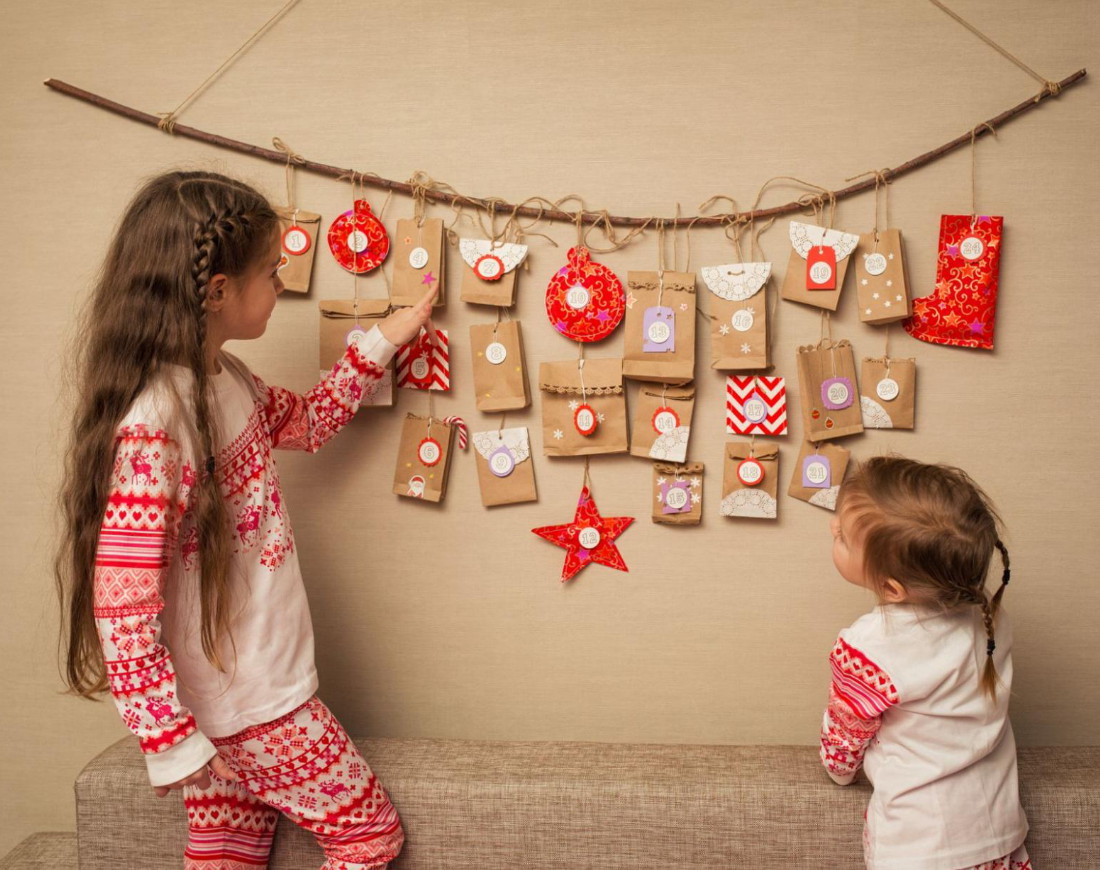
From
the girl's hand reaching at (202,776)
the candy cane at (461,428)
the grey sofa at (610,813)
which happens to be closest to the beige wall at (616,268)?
the candy cane at (461,428)

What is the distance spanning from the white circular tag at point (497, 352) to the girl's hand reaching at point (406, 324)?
13cm

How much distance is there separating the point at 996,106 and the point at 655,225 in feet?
1.78

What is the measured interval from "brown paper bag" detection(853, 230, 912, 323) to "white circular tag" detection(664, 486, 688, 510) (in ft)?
1.27

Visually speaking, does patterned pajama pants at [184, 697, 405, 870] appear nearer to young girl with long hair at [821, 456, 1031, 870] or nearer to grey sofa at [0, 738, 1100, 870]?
grey sofa at [0, 738, 1100, 870]

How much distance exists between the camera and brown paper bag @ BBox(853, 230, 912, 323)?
4.48 feet

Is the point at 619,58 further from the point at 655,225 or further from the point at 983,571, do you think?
the point at 983,571

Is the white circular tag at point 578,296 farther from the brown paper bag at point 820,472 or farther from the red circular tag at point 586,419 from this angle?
the brown paper bag at point 820,472

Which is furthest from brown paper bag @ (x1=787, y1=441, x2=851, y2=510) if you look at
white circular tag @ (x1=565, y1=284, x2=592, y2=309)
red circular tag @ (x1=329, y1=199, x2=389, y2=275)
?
red circular tag @ (x1=329, y1=199, x2=389, y2=275)

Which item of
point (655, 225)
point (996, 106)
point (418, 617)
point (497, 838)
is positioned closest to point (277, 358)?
point (418, 617)

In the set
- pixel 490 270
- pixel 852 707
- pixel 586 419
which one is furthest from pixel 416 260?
pixel 852 707

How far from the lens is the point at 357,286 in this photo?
4.83ft

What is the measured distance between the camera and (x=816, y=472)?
1.42 m

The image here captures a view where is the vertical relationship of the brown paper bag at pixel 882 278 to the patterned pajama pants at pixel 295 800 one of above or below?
above

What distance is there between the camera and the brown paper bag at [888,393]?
4.58 feet
